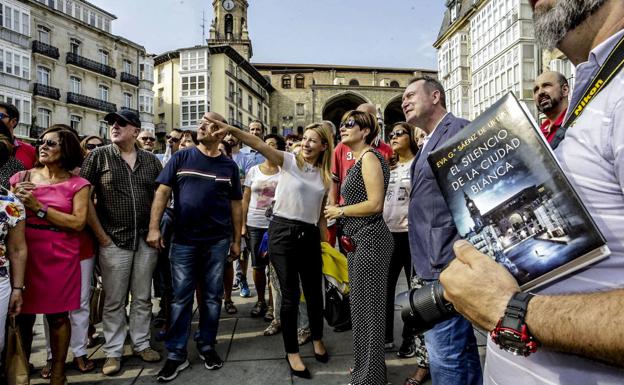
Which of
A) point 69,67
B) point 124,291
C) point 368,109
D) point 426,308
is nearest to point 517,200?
point 426,308

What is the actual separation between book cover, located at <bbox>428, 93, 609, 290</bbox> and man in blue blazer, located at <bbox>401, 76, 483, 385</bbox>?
127 centimetres

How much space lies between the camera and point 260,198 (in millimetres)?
5340

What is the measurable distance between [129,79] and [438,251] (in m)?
38.1

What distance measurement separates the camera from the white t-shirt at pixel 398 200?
4164 millimetres

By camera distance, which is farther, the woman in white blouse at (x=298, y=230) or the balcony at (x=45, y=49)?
the balcony at (x=45, y=49)

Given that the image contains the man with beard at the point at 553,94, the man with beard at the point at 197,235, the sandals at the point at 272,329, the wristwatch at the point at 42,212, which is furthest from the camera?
the sandals at the point at 272,329

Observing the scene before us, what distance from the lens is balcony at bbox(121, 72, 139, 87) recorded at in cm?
3447

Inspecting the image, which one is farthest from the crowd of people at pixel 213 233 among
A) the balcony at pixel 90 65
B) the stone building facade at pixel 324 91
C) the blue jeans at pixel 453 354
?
the stone building facade at pixel 324 91

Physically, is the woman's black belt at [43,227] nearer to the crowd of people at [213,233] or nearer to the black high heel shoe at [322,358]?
the crowd of people at [213,233]

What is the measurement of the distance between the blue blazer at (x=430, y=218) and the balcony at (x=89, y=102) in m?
33.8

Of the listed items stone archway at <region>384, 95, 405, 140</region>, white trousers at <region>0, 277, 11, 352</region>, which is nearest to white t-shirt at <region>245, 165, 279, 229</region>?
white trousers at <region>0, 277, 11, 352</region>

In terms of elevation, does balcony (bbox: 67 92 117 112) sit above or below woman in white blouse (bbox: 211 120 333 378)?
above

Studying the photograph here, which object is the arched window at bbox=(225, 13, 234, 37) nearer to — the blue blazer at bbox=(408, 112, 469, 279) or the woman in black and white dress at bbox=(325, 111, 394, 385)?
the woman in black and white dress at bbox=(325, 111, 394, 385)

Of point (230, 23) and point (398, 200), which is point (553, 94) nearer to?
point (398, 200)
